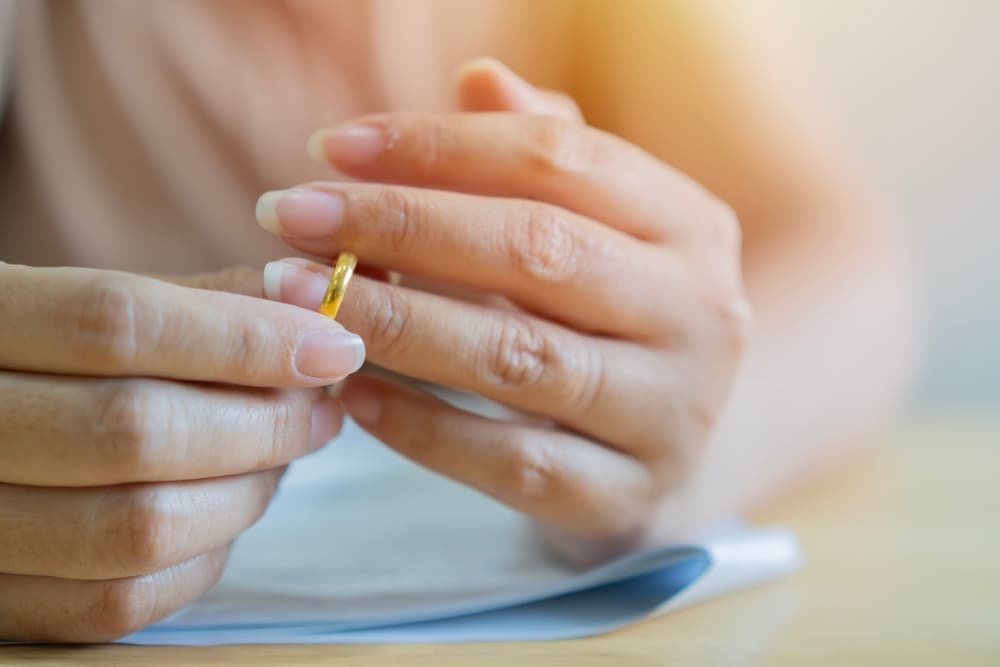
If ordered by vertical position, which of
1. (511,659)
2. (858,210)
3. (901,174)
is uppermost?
(901,174)

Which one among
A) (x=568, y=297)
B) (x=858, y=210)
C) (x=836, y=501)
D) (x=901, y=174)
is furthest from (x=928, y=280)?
(x=568, y=297)

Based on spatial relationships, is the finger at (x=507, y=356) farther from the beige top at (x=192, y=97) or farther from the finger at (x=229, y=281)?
the beige top at (x=192, y=97)

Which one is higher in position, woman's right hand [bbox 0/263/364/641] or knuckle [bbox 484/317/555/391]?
knuckle [bbox 484/317/555/391]

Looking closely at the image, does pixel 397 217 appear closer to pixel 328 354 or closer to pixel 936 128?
pixel 328 354

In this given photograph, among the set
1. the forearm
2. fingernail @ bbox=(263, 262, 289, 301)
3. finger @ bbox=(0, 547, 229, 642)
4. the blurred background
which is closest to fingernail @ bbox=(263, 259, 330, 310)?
fingernail @ bbox=(263, 262, 289, 301)

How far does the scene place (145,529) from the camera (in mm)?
280

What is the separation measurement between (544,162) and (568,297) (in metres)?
0.05

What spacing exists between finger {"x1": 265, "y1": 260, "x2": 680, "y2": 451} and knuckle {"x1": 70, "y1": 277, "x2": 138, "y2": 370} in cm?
6

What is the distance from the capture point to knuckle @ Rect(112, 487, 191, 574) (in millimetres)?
279

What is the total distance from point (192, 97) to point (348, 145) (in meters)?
0.34

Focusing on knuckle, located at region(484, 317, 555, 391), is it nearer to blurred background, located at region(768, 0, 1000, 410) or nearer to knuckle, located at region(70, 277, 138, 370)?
knuckle, located at region(70, 277, 138, 370)

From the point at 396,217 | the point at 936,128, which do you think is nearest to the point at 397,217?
the point at 396,217

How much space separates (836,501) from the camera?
0.56 metres

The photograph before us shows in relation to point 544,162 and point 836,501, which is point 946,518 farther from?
point 544,162
